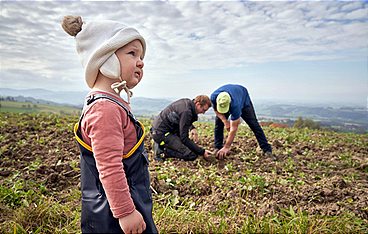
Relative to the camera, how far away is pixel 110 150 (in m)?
1.57

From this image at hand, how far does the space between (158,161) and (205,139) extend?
2.18 m

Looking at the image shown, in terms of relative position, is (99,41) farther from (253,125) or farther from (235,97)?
(253,125)

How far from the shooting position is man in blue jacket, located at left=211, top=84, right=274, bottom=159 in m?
5.55

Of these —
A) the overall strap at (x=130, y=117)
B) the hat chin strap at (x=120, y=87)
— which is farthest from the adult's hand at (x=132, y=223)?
the hat chin strap at (x=120, y=87)

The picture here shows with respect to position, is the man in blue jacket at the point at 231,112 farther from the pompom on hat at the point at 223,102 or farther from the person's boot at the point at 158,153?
the person's boot at the point at 158,153

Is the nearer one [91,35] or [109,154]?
[109,154]

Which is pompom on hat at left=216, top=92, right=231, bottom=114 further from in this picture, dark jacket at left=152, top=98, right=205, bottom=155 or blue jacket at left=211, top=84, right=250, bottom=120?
dark jacket at left=152, top=98, right=205, bottom=155

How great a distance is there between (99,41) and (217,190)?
8.61 feet

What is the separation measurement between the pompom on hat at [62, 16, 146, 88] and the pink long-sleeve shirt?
231 millimetres

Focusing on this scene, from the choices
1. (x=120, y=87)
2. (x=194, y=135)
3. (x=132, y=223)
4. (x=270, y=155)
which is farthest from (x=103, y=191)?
(x=194, y=135)

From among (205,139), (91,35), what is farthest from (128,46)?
(205,139)

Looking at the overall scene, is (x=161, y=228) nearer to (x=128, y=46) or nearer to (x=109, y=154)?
(x=109, y=154)

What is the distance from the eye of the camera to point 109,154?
1.56m

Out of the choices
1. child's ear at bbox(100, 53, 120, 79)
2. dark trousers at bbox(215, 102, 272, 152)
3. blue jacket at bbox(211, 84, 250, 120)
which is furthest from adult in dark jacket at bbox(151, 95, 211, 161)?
child's ear at bbox(100, 53, 120, 79)
